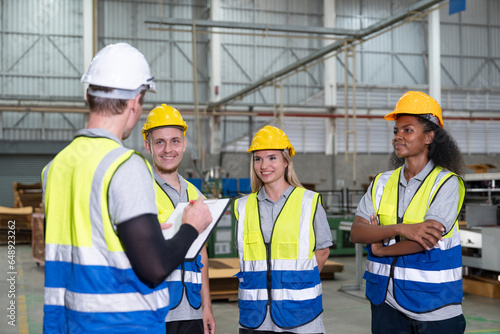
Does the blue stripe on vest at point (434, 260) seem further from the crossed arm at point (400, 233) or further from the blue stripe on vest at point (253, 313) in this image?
the blue stripe on vest at point (253, 313)

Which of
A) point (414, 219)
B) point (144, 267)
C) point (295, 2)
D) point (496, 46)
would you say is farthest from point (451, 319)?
point (496, 46)

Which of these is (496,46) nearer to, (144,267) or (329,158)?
(329,158)

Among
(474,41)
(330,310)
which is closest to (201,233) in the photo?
(330,310)

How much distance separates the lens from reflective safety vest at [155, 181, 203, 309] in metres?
2.83

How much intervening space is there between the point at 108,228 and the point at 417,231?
1.55m

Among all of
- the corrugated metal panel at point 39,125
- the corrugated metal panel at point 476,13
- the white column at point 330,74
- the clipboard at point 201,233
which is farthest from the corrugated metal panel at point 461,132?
the clipboard at point 201,233

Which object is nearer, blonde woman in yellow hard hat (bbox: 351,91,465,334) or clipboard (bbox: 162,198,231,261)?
clipboard (bbox: 162,198,231,261)

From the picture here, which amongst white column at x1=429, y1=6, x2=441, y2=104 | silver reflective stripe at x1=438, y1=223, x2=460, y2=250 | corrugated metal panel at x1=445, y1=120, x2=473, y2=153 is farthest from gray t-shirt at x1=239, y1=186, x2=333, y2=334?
corrugated metal panel at x1=445, y1=120, x2=473, y2=153

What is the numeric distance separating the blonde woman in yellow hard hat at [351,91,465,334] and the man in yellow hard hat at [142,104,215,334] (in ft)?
3.01

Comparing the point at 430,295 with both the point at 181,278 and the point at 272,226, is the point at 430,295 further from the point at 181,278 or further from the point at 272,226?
the point at 181,278

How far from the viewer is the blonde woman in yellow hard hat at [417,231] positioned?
2.57m

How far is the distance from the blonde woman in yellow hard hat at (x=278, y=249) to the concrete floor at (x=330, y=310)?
11.6 feet

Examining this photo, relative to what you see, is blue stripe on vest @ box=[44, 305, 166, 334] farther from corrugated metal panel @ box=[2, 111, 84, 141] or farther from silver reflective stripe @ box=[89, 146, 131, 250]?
corrugated metal panel @ box=[2, 111, 84, 141]

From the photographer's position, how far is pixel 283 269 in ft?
9.70
